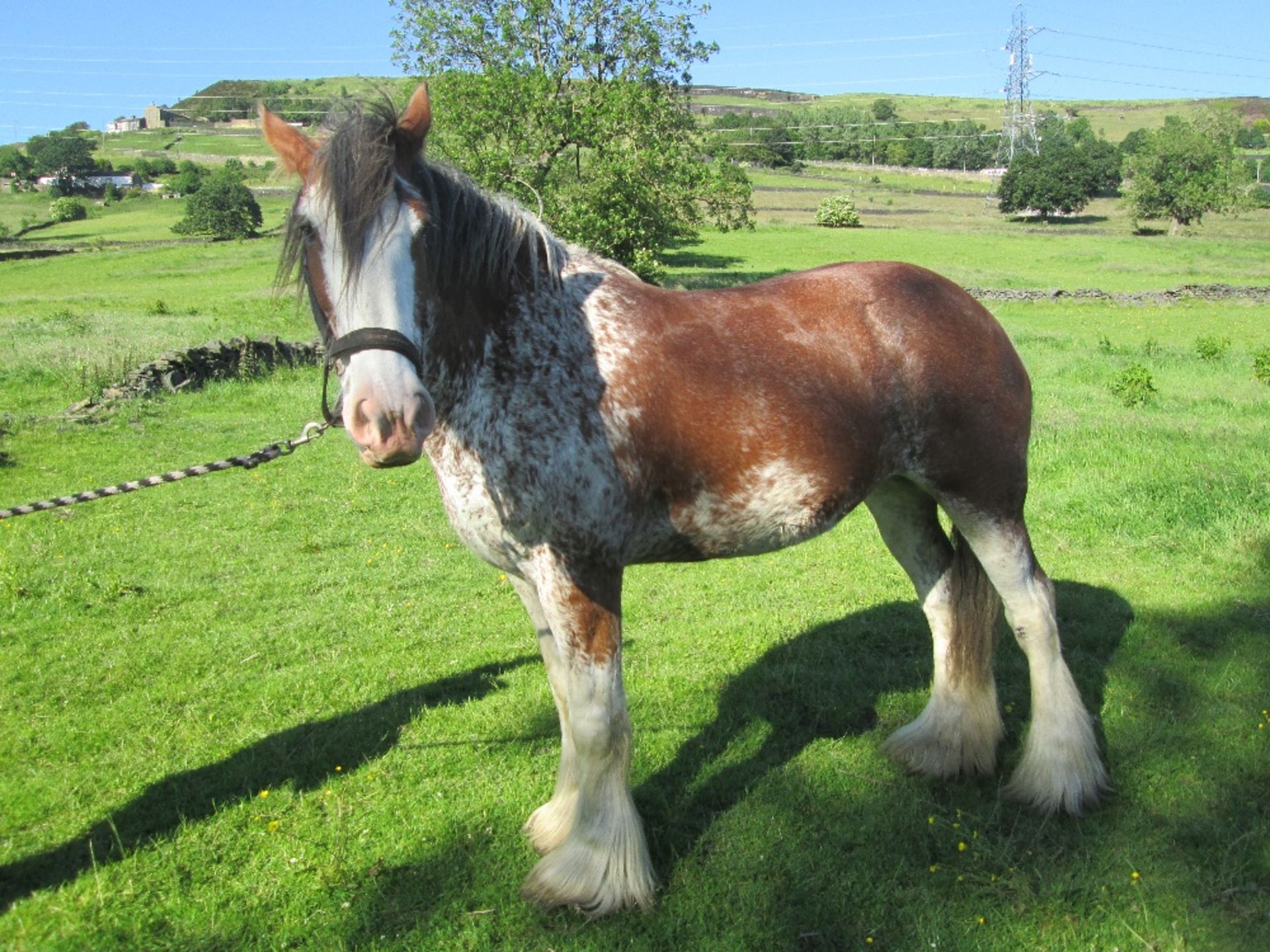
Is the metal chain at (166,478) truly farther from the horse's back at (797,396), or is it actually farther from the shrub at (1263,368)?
the shrub at (1263,368)

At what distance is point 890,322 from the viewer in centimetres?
381

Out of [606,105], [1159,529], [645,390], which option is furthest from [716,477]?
[606,105]

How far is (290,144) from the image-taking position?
9.45ft

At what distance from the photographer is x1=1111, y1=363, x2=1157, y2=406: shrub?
12.4 m

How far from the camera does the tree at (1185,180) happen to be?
5591 centimetres

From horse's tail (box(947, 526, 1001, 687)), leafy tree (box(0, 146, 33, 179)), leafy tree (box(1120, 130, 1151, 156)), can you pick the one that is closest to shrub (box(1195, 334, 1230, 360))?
horse's tail (box(947, 526, 1001, 687))

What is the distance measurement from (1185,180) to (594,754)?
65.3 meters

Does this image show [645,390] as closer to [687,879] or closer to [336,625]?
[687,879]

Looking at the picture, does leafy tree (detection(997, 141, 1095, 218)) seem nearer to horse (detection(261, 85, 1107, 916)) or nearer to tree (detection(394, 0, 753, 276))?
tree (detection(394, 0, 753, 276))

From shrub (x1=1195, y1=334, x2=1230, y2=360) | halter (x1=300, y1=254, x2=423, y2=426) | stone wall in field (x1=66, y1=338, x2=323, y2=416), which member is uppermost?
halter (x1=300, y1=254, x2=423, y2=426)

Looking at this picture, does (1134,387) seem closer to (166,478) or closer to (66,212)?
(166,478)

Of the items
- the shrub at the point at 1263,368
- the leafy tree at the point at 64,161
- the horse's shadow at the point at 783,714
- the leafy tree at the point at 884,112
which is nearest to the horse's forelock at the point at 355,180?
the horse's shadow at the point at 783,714

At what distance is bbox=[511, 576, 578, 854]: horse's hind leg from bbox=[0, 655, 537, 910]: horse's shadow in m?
1.08

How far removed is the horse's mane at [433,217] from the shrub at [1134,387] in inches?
445
